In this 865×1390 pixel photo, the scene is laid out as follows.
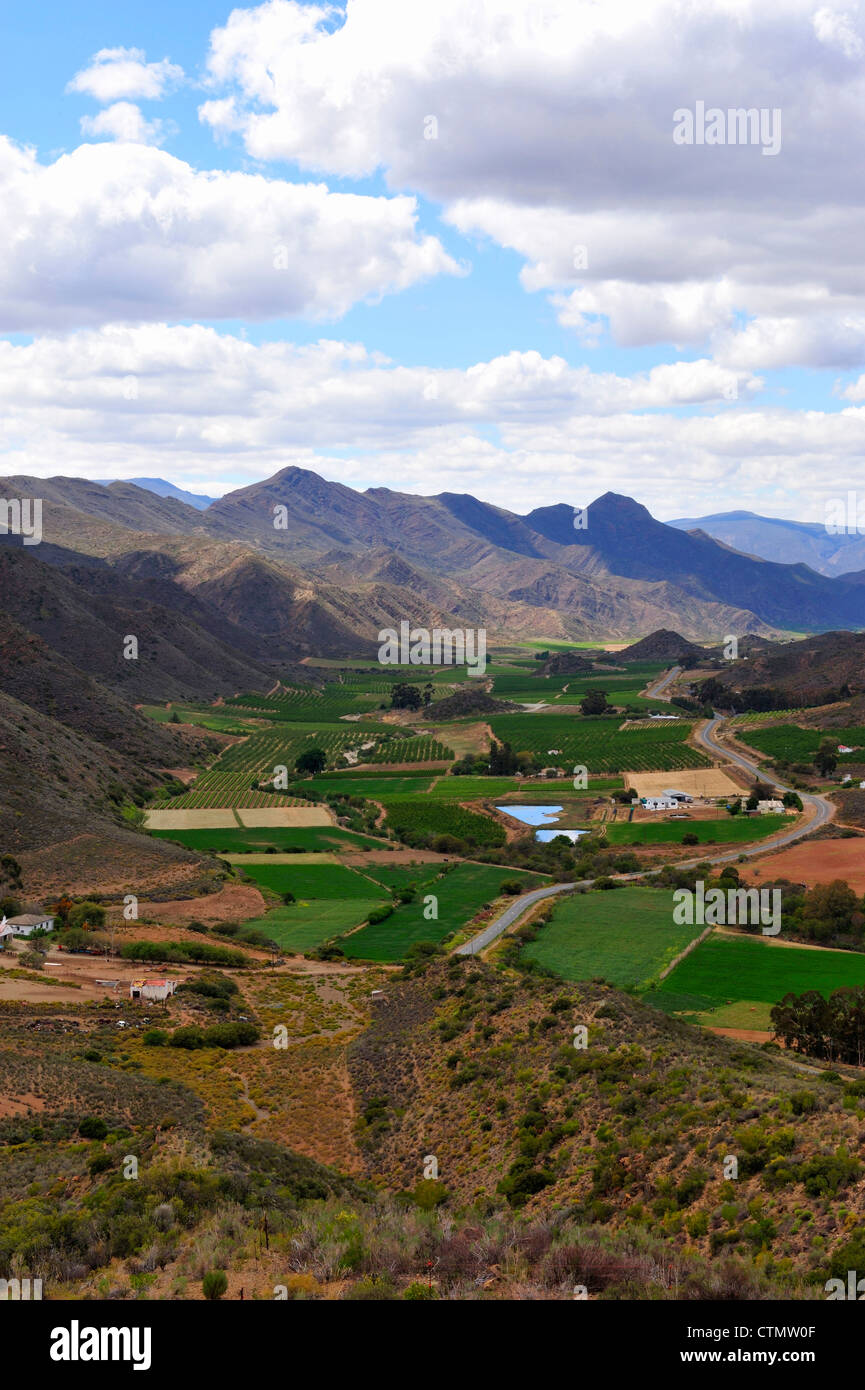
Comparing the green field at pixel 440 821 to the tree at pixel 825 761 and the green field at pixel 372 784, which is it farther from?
the tree at pixel 825 761

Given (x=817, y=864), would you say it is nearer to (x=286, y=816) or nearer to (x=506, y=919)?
(x=506, y=919)

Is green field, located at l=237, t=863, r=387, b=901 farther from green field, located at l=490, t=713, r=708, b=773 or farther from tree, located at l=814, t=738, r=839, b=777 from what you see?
tree, located at l=814, t=738, r=839, b=777

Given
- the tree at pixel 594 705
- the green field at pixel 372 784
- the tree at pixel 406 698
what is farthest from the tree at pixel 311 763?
the tree at pixel 594 705

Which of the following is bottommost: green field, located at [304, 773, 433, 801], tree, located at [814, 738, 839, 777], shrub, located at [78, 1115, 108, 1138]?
shrub, located at [78, 1115, 108, 1138]

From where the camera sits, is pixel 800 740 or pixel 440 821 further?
pixel 800 740

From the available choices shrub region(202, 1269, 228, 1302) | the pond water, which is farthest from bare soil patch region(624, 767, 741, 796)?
shrub region(202, 1269, 228, 1302)

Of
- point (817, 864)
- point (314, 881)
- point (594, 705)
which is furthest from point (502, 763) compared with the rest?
point (817, 864)
